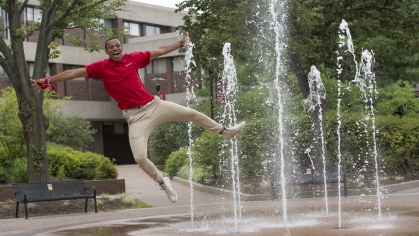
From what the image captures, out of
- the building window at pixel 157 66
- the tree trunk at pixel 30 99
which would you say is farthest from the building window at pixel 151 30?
the tree trunk at pixel 30 99

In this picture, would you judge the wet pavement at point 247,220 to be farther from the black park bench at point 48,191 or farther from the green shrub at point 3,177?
the green shrub at point 3,177

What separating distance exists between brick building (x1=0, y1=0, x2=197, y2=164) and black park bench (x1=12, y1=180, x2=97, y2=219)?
3183 cm

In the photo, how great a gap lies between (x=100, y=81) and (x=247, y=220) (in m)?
43.0

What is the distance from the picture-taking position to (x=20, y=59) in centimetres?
1830

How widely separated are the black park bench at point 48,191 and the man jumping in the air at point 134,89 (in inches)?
274

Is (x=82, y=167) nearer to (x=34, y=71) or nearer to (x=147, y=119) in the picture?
(x=34, y=71)

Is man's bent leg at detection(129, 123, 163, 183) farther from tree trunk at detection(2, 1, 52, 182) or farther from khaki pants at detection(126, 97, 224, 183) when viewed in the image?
tree trunk at detection(2, 1, 52, 182)

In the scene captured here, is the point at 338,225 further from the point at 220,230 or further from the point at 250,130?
the point at 250,130

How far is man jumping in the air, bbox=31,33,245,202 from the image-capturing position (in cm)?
947

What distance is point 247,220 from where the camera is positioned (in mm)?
12438

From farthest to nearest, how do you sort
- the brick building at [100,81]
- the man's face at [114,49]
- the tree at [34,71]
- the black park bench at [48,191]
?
the brick building at [100,81]
the tree at [34,71]
the black park bench at [48,191]
the man's face at [114,49]

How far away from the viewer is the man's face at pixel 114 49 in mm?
9406

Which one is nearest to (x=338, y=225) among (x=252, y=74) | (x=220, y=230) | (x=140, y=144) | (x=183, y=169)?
(x=220, y=230)

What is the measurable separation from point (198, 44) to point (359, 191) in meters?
6.72
